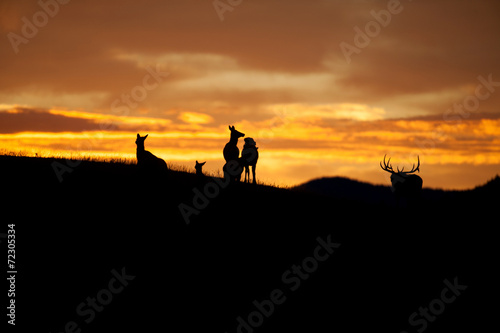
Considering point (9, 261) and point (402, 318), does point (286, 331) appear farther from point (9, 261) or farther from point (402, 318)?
point (9, 261)

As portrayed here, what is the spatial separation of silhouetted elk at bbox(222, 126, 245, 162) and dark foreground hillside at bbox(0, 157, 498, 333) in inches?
65.4

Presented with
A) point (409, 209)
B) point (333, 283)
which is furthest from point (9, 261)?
point (409, 209)

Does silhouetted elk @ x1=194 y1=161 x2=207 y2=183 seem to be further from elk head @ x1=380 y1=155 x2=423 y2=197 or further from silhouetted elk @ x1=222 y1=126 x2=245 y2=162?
elk head @ x1=380 y1=155 x2=423 y2=197

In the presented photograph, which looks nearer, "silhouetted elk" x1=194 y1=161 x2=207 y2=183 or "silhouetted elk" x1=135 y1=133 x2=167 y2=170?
"silhouetted elk" x1=135 y1=133 x2=167 y2=170

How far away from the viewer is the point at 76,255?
51.0 feet

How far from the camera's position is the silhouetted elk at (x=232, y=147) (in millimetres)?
23734

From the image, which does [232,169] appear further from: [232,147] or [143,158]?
[143,158]

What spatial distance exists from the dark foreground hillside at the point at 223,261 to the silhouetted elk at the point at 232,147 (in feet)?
5.45

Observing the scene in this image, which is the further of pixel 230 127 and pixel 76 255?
pixel 230 127

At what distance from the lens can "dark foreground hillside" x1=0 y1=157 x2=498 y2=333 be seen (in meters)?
13.9

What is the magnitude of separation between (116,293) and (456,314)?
384 inches

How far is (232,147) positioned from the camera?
2377 centimetres

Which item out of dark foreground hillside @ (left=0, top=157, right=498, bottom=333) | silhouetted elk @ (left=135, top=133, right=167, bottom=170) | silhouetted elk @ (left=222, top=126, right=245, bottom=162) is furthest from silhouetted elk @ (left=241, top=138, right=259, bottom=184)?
silhouetted elk @ (left=135, top=133, right=167, bottom=170)

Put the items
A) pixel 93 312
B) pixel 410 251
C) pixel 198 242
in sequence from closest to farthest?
pixel 93 312
pixel 198 242
pixel 410 251
